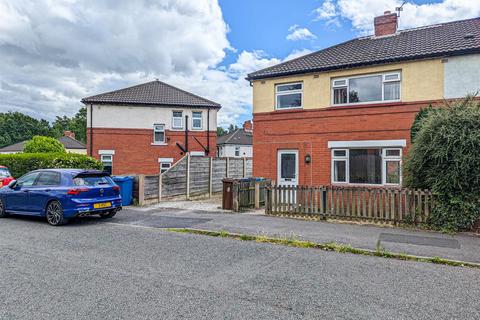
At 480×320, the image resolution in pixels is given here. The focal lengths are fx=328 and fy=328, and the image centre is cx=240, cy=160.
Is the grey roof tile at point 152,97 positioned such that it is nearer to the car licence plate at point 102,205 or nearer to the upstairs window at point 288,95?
the upstairs window at point 288,95

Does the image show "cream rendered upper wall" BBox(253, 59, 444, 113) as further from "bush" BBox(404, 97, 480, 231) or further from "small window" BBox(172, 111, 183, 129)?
"small window" BBox(172, 111, 183, 129)

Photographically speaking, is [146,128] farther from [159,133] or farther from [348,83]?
[348,83]

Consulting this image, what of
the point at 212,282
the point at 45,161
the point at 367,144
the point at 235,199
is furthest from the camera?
the point at 45,161

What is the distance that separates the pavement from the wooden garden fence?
3.33 meters

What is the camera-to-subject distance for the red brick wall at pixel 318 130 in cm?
1182

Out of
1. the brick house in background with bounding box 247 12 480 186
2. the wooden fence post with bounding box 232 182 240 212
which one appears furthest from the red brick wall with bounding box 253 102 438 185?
the wooden fence post with bounding box 232 182 240 212

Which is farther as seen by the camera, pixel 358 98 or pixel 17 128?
pixel 17 128

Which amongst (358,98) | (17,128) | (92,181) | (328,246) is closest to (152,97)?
(92,181)

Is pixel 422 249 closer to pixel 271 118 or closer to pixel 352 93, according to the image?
pixel 352 93

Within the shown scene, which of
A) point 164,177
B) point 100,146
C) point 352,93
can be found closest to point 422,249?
point 352,93

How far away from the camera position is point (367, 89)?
1247 cm

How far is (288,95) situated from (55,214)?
31.6ft

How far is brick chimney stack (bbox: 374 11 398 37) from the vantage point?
14672 millimetres

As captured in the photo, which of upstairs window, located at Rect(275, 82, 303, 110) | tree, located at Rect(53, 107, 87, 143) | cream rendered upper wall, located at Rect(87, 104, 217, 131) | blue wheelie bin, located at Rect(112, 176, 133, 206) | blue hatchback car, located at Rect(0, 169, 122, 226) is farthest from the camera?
tree, located at Rect(53, 107, 87, 143)
